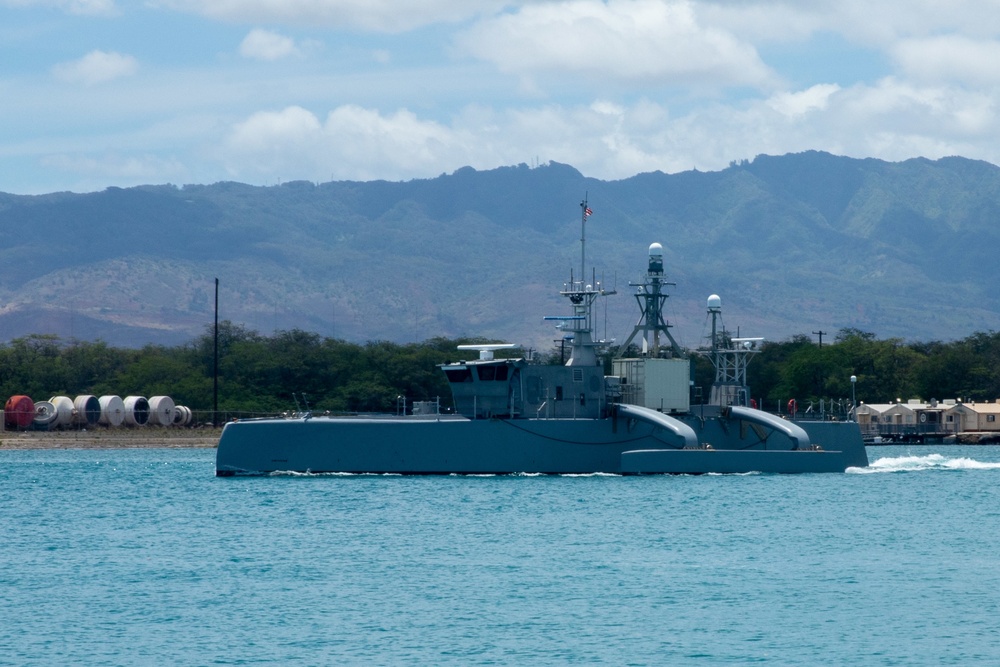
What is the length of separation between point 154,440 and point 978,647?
6628cm

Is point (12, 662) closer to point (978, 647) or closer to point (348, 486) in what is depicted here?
point (978, 647)

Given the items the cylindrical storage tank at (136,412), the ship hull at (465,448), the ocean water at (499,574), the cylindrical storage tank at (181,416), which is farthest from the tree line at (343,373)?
the ocean water at (499,574)

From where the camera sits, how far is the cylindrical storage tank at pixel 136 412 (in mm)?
89312

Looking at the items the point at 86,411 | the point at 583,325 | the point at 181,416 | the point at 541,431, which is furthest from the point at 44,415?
the point at 541,431

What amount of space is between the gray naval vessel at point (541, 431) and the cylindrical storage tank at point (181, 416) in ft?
134

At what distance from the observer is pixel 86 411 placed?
8844 centimetres

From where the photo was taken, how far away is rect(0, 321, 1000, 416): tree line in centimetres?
10075

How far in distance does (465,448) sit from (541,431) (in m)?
2.61

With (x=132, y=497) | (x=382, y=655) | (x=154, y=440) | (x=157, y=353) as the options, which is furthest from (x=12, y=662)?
(x=157, y=353)

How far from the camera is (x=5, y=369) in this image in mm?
109812

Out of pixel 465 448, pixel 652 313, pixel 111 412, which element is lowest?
pixel 465 448

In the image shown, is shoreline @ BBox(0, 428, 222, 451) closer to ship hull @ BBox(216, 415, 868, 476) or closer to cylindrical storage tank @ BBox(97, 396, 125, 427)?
cylindrical storage tank @ BBox(97, 396, 125, 427)

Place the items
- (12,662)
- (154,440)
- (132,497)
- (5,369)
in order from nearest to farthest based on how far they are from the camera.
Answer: (12,662), (132,497), (154,440), (5,369)

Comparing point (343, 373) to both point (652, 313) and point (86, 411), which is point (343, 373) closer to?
point (86, 411)
